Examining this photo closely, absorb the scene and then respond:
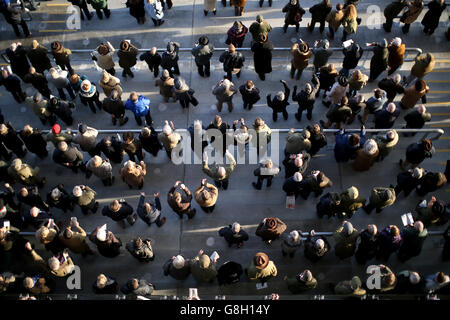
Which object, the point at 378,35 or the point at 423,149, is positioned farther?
the point at 378,35

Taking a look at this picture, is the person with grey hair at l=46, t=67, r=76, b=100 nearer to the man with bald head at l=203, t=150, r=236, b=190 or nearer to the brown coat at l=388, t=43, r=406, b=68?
the man with bald head at l=203, t=150, r=236, b=190

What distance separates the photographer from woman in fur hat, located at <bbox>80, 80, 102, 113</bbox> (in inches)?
531

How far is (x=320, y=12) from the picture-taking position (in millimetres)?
15281

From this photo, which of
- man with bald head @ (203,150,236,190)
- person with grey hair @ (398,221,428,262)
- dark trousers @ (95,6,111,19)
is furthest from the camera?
dark trousers @ (95,6,111,19)

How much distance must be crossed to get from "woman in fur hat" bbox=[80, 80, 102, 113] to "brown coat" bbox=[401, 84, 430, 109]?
9572mm

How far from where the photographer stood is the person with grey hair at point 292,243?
11.1m

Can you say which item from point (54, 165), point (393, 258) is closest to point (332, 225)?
point (393, 258)

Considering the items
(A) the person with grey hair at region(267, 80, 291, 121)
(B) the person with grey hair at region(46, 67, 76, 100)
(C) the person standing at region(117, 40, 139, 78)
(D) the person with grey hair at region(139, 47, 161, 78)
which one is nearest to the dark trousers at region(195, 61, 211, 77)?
(D) the person with grey hair at region(139, 47, 161, 78)

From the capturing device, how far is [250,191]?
43.5ft

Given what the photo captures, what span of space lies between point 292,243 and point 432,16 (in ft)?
31.9

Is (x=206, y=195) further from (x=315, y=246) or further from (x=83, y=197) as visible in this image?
(x=83, y=197)

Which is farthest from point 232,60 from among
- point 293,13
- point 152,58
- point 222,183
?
point 222,183

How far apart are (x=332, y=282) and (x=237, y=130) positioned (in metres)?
4.77
